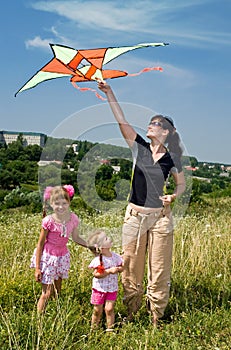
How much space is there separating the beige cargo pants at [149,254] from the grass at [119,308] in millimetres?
130

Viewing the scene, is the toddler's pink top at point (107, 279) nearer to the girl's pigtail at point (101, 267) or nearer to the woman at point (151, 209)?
the girl's pigtail at point (101, 267)

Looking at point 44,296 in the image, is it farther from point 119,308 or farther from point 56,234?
point 119,308

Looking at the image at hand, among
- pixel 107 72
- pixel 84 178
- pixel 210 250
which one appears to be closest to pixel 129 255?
pixel 84 178

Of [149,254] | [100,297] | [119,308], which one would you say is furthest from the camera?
[119,308]

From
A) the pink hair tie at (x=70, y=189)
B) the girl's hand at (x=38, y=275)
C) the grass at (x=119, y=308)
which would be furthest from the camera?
the girl's hand at (x=38, y=275)

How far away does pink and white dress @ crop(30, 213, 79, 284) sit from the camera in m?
4.21

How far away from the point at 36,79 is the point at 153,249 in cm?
172

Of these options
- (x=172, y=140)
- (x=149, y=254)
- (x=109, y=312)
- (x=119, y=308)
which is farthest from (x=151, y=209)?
(x=119, y=308)

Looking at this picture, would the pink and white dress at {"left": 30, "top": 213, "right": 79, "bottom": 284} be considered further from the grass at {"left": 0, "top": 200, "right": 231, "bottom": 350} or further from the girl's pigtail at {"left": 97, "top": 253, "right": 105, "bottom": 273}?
the girl's pigtail at {"left": 97, "top": 253, "right": 105, "bottom": 273}

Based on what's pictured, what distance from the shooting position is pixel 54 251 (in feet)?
14.0

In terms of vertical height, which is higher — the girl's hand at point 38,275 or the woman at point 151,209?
the woman at point 151,209

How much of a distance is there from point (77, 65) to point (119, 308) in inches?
87.4

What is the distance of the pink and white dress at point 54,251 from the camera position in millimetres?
4215

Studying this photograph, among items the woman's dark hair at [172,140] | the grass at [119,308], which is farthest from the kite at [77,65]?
the grass at [119,308]
